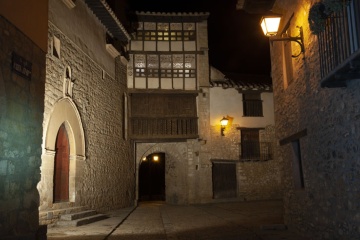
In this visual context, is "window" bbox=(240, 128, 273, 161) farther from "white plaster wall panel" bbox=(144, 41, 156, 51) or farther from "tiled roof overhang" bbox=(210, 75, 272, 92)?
"white plaster wall panel" bbox=(144, 41, 156, 51)

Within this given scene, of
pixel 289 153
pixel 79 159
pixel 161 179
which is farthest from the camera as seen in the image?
pixel 161 179

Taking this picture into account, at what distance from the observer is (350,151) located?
5203 mm

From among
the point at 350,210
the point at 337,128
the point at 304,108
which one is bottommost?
the point at 350,210

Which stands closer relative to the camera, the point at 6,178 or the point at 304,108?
the point at 6,178

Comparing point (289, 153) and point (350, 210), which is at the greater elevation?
point (289, 153)

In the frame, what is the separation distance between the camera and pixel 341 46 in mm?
4824

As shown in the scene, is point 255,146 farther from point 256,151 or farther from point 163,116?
point 163,116

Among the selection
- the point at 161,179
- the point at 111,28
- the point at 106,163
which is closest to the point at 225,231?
the point at 106,163

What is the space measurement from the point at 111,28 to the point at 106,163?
19.6ft

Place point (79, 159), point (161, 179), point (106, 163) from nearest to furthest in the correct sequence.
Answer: point (79, 159)
point (106, 163)
point (161, 179)

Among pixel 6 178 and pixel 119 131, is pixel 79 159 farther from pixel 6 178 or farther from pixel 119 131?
pixel 6 178

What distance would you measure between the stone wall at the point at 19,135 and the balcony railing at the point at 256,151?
14945 mm

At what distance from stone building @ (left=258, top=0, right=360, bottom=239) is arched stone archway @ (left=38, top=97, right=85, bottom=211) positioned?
6.15 m

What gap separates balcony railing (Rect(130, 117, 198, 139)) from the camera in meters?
18.9
